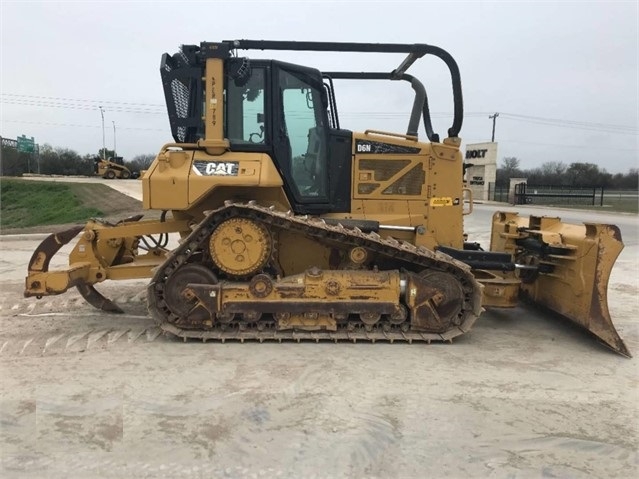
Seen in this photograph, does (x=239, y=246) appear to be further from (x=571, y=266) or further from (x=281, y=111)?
(x=571, y=266)

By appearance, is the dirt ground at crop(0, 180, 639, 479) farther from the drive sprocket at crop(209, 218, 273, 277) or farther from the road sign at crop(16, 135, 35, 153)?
the road sign at crop(16, 135, 35, 153)

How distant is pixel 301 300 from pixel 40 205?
3464 cm

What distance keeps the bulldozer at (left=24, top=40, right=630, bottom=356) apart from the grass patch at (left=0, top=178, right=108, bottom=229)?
20321 mm

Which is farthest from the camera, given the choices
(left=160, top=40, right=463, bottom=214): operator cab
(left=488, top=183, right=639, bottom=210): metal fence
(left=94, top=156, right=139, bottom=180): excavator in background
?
(left=94, top=156, right=139, bottom=180): excavator in background

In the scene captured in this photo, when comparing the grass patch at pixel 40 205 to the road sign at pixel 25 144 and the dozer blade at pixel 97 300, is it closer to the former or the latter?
the dozer blade at pixel 97 300

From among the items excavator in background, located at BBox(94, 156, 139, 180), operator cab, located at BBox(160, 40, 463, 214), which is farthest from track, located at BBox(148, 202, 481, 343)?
excavator in background, located at BBox(94, 156, 139, 180)

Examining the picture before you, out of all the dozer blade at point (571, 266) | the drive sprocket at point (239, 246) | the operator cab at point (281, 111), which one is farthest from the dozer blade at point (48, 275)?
the dozer blade at point (571, 266)

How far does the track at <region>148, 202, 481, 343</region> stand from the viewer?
521cm

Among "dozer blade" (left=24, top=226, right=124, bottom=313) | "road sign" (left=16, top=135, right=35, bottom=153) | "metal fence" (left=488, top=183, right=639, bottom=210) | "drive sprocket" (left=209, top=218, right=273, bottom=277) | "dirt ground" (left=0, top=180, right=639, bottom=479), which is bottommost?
"dirt ground" (left=0, top=180, right=639, bottom=479)

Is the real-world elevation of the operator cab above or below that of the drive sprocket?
above

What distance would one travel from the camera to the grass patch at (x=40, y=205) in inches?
1066

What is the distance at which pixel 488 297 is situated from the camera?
5.92 m

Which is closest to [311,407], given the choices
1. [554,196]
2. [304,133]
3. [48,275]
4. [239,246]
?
[239,246]

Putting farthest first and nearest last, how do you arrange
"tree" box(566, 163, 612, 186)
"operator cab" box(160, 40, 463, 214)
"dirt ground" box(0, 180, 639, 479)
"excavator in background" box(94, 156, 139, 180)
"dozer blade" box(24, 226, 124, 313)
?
"tree" box(566, 163, 612, 186)
"excavator in background" box(94, 156, 139, 180)
"operator cab" box(160, 40, 463, 214)
"dozer blade" box(24, 226, 124, 313)
"dirt ground" box(0, 180, 639, 479)
